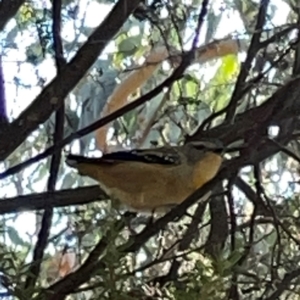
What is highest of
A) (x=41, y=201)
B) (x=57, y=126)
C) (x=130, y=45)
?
(x=130, y=45)

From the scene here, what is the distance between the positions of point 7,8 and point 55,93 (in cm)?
12

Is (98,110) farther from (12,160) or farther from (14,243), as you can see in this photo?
(14,243)

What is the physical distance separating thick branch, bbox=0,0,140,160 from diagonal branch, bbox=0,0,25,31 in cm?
9

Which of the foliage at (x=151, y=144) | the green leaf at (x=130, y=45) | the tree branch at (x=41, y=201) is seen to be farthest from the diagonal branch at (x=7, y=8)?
the green leaf at (x=130, y=45)

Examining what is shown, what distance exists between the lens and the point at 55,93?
38.6 inches

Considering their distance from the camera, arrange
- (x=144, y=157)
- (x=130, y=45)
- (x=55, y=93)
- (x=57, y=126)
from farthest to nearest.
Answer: (x=130, y=45) → (x=144, y=157) → (x=57, y=126) → (x=55, y=93)

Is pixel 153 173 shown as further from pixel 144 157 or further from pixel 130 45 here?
pixel 130 45

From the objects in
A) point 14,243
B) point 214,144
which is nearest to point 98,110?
point 14,243

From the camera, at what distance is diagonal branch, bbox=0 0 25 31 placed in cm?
100

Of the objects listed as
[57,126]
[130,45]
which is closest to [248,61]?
[57,126]

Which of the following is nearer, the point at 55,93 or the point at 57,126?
the point at 55,93

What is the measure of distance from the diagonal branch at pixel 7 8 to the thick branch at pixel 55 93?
3.6 inches

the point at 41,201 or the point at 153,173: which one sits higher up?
the point at 153,173

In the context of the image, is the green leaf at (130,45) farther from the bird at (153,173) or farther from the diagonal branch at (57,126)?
the diagonal branch at (57,126)
